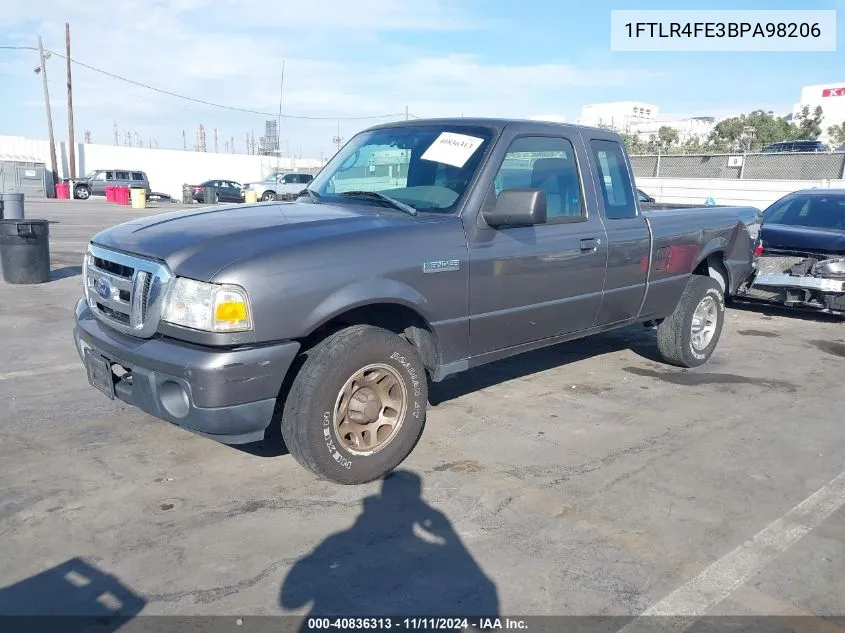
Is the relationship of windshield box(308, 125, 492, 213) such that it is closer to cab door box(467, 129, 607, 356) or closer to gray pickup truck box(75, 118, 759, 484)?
gray pickup truck box(75, 118, 759, 484)

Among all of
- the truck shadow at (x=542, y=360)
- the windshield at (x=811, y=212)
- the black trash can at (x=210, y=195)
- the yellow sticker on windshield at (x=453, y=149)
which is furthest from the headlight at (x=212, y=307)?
the black trash can at (x=210, y=195)

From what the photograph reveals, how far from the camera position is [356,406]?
12.2ft

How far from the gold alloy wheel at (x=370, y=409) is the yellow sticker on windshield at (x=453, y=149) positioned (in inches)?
56.6

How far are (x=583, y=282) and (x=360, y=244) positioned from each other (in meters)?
1.91

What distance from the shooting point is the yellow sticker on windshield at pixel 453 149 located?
4363 millimetres

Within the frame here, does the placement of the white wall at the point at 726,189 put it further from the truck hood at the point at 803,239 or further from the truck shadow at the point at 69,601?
the truck shadow at the point at 69,601

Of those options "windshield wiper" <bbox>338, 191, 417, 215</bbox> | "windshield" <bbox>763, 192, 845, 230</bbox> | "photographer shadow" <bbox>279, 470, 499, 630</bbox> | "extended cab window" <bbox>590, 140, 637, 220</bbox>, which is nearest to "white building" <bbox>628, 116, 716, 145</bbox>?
"windshield" <bbox>763, 192, 845, 230</bbox>

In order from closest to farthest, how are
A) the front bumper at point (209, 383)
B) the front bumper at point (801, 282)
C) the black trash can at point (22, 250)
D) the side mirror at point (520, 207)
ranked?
the front bumper at point (209, 383) → the side mirror at point (520, 207) → the front bumper at point (801, 282) → the black trash can at point (22, 250)

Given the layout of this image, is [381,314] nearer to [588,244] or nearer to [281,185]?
[588,244]

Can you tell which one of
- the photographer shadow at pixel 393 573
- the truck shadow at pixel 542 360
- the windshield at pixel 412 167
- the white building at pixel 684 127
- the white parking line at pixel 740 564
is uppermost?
the white building at pixel 684 127

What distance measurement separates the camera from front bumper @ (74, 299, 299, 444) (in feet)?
10.5

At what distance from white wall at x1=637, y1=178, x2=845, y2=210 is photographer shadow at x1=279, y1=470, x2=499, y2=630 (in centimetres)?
1772

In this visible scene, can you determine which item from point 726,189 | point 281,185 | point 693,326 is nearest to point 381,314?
point 693,326

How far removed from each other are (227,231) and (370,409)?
1.19 metres
